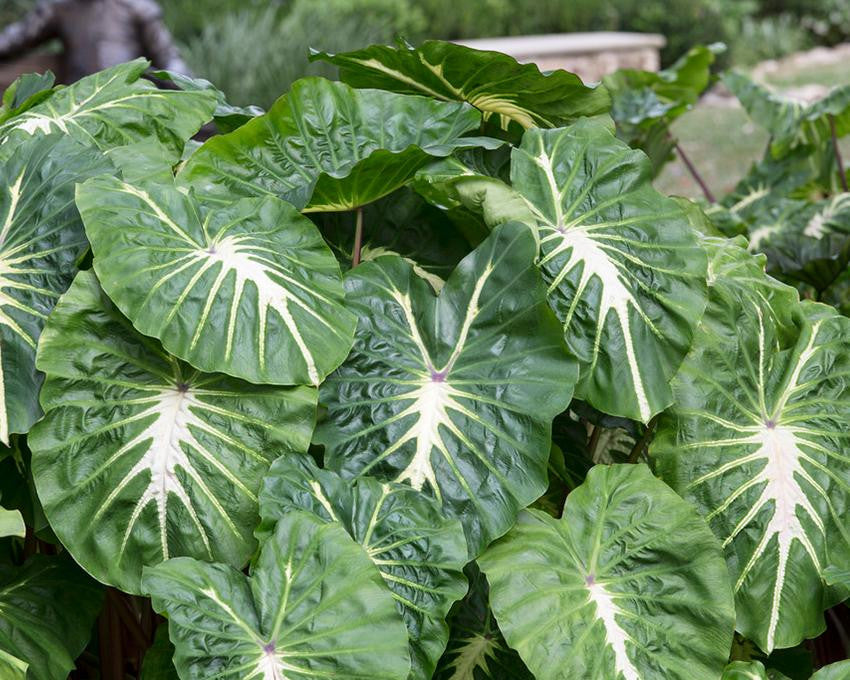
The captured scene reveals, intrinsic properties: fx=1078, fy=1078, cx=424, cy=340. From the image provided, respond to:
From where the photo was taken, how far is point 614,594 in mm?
1045

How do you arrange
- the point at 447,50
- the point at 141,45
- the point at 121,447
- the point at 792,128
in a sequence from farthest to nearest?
the point at 141,45 → the point at 792,128 → the point at 447,50 → the point at 121,447

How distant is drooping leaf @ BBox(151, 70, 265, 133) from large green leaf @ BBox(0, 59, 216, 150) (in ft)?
0.06

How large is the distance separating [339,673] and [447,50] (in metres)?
0.73

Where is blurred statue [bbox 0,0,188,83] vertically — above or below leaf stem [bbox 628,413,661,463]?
below

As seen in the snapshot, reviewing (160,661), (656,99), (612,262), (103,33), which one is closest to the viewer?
(160,661)

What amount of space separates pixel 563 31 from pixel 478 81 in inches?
322

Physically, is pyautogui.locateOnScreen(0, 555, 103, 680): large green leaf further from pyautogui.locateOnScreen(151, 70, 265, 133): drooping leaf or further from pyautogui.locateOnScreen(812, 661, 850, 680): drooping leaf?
pyautogui.locateOnScreen(812, 661, 850, 680): drooping leaf

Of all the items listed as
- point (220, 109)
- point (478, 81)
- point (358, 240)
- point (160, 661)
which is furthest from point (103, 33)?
point (160, 661)

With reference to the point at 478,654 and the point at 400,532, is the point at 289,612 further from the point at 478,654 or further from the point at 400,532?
the point at 478,654

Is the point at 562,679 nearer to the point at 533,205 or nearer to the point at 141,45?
the point at 533,205

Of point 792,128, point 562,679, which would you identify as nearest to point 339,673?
point 562,679

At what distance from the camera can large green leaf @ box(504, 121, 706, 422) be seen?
3.63ft

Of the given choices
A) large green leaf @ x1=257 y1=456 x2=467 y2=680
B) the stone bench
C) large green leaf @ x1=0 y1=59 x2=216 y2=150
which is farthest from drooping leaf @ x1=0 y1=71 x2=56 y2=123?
the stone bench

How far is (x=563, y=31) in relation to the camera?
9.12 metres
